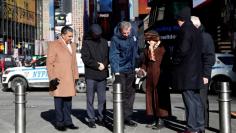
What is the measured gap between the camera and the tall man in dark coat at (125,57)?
9.43 meters

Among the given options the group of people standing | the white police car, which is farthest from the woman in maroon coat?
the white police car

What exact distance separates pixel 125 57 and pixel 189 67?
1.68 meters

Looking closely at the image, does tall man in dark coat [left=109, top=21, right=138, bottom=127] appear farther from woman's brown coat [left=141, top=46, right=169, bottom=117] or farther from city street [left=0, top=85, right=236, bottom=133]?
city street [left=0, top=85, right=236, bottom=133]

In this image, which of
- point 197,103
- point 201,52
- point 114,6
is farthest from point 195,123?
point 114,6

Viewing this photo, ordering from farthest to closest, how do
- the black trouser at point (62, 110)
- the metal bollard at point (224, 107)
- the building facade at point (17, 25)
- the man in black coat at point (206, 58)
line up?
the building facade at point (17, 25), the black trouser at point (62, 110), the man in black coat at point (206, 58), the metal bollard at point (224, 107)

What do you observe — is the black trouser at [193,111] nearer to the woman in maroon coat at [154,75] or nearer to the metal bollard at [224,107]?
the metal bollard at [224,107]

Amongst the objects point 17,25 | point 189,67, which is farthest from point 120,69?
point 17,25

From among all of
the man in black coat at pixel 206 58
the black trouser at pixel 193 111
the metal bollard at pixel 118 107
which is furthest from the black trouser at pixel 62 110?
the man in black coat at pixel 206 58

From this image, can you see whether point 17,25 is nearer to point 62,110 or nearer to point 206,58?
point 62,110

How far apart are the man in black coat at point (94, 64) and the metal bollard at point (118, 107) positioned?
1.77m

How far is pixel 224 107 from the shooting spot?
25.1ft

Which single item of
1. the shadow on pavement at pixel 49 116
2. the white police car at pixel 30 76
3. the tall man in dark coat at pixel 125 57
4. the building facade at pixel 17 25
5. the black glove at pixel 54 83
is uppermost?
the building facade at pixel 17 25

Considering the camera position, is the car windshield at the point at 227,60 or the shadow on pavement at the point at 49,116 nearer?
the shadow on pavement at the point at 49,116

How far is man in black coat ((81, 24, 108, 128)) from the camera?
9.55 metres
